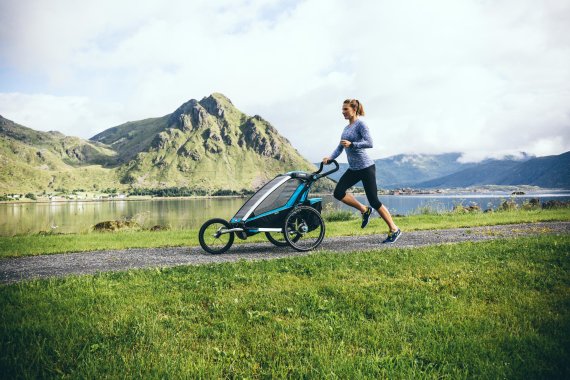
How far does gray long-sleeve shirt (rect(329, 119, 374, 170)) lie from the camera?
9727 millimetres

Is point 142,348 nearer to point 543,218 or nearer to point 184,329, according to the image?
point 184,329

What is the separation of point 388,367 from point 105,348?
2.75 metres

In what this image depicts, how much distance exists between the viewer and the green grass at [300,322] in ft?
10.9

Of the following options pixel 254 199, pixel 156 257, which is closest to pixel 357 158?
pixel 254 199

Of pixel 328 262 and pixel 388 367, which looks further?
pixel 328 262

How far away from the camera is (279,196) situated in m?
9.80

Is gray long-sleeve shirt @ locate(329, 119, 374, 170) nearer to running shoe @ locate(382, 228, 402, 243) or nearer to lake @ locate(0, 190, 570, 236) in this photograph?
running shoe @ locate(382, 228, 402, 243)

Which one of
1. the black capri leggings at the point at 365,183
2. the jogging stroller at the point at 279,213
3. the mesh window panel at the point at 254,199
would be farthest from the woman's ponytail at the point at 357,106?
the mesh window panel at the point at 254,199

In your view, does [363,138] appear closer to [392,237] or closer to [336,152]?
[336,152]

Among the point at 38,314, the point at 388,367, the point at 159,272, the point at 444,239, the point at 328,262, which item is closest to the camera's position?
the point at 388,367

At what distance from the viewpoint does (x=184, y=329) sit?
4129mm

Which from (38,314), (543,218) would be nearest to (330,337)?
(38,314)

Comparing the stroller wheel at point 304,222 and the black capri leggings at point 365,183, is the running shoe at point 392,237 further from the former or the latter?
the stroller wheel at point 304,222

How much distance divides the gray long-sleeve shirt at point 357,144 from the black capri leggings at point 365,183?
147 mm
